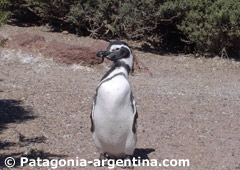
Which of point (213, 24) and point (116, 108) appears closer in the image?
point (116, 108)

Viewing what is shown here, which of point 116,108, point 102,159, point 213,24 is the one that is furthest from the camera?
point 213,24

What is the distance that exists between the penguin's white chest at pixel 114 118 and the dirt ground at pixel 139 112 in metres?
0.37

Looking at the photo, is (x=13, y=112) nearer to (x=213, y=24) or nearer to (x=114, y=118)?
(x=114, y=118)

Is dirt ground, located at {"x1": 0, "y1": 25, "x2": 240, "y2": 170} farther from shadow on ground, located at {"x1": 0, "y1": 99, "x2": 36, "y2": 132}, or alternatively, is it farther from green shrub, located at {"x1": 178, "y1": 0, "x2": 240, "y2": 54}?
green shrub, located at {"x1": 178, "y1": 0, "x2": 240, "y2": 54}

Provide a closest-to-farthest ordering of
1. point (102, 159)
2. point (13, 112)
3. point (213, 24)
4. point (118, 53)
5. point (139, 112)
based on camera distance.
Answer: point (118, 53) < point (102, 159) < point (13, 112) < point (139, 112) < point (213, 24)

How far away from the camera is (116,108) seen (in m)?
4.57

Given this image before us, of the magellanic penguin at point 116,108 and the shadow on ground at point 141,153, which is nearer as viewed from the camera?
the magellanic penguin at point 116,108

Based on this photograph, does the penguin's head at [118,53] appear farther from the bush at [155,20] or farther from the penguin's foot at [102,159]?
the bush at [155,20]

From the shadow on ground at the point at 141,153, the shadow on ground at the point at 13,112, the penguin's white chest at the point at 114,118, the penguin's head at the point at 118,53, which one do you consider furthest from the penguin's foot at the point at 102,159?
the shadow on ground at the point at 13,112

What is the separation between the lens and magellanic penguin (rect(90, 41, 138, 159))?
14.9 ft

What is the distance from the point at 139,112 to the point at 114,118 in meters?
2.94

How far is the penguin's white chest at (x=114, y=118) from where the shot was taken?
4.51m

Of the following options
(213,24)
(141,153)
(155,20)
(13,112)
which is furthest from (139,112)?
(155,20)

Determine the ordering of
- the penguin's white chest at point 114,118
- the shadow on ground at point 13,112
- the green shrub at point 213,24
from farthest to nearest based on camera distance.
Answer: the green shrub at point 213,24
the shadow on ground at point 13,112
the penguin's white chest at point 114,118
